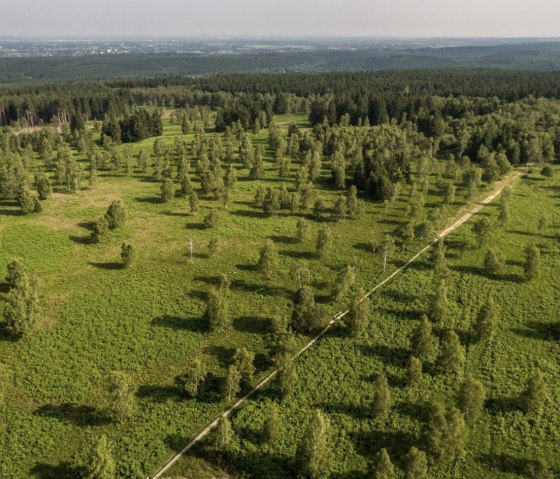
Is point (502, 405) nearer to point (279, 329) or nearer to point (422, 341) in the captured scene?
point (422, 341)

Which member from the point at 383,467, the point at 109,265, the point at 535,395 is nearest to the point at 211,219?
the point at 109,265

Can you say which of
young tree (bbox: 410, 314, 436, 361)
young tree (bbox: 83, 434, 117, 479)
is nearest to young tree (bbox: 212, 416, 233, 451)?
young tree (bbox: 83, 434, 117, 479)

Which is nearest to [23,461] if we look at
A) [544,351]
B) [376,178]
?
[544,351]

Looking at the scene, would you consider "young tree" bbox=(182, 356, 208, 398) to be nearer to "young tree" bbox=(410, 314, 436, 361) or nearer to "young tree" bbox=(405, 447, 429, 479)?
"young tree" bbox=(405, 447, 429, 479)

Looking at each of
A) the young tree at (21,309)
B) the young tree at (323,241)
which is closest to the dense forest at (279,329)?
the young tree at (21,309)

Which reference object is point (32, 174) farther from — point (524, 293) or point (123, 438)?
point (524, 293)
